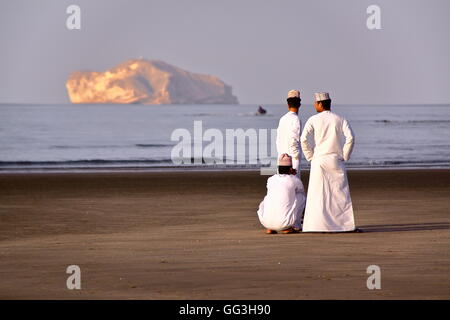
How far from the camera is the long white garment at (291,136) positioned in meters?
15.2

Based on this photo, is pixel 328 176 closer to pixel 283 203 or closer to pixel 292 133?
pixel 283 203

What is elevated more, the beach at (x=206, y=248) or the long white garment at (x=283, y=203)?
the long white garment at (x=283, y=203)

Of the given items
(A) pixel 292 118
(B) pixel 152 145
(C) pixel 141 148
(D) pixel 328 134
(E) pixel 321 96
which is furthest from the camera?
(B) pixel 152 145

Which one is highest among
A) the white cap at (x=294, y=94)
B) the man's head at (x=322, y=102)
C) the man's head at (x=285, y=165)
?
the white cap at (x=294, y=94)

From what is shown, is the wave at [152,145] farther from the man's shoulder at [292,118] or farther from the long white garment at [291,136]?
the man's shoulder at [292,118]

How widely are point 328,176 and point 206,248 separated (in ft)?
7.51

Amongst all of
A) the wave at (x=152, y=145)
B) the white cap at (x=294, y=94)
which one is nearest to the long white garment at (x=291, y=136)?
the white cap at (x=294, y=94)

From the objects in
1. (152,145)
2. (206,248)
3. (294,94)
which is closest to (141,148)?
(152,145)

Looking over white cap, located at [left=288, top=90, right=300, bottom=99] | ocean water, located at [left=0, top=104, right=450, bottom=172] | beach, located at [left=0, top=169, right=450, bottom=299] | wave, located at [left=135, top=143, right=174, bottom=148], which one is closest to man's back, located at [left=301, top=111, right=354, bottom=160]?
white cap, located at [left=288, top=90, right=300, bottom=99]

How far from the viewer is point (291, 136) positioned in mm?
15242

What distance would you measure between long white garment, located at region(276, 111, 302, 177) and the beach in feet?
4.03

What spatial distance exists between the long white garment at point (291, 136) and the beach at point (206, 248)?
4.03ft
